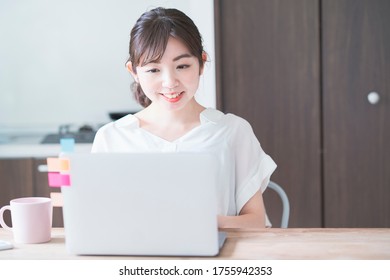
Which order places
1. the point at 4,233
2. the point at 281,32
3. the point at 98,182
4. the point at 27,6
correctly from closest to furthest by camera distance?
the point at 98,182 < the point at 4,233 < the point at 281,32 < the point at 27,6

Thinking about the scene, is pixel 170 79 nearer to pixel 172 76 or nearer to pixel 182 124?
pixel 172 76

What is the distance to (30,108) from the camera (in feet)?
11.9

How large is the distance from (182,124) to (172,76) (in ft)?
0.62

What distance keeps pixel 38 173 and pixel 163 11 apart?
68.8 inches

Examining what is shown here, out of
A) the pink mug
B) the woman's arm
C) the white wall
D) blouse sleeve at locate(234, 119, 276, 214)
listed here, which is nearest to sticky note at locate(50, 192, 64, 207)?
the pink mug

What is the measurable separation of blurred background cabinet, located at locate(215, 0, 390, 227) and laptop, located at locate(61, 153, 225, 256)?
195cm

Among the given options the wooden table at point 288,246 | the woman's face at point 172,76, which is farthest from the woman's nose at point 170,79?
the wooden table at point 288,246

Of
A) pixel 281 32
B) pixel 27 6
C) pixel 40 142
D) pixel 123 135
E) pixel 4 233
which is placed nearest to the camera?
pixel 4 233

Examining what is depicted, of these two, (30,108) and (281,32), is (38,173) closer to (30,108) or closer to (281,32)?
(30,108)

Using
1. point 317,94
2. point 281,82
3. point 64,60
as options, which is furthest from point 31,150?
point 317,94

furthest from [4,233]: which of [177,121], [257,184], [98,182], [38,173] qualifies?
[38,173]

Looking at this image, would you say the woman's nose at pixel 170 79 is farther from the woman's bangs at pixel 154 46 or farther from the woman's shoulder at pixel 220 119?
the woman's shoulder at pixel 220 119

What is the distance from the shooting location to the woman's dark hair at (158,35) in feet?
5.29

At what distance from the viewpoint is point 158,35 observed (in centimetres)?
162
